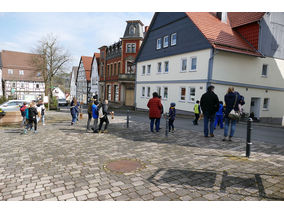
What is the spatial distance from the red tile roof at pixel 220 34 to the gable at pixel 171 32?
18.2 inches

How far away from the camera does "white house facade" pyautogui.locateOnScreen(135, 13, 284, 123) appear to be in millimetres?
19609

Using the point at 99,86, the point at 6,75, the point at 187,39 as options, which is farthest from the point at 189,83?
the point at 6,75

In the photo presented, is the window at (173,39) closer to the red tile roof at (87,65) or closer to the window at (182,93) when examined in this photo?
the window at (182,93)

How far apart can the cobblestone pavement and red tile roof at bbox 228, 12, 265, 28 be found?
683 inches

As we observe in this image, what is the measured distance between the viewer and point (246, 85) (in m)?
21.3

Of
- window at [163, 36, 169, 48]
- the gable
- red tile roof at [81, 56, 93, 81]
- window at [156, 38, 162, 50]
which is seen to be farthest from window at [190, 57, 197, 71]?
red tile roof at [81, 56, 93, 81]

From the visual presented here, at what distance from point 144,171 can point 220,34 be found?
60.6 feet

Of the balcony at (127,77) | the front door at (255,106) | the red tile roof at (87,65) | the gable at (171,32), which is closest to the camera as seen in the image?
the gable at (171,32)

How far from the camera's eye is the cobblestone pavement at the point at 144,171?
3.94 metres

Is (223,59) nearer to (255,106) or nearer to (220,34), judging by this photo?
(220,34)

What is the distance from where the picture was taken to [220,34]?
798 inches

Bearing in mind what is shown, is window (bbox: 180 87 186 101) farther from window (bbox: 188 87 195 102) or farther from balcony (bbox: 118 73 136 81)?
balcony (bbox: 118 73 136 81)

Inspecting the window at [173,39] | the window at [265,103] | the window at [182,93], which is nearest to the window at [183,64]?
the window at [182,93]

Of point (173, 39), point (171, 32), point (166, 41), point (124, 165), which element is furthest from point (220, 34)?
point (124, 165)
